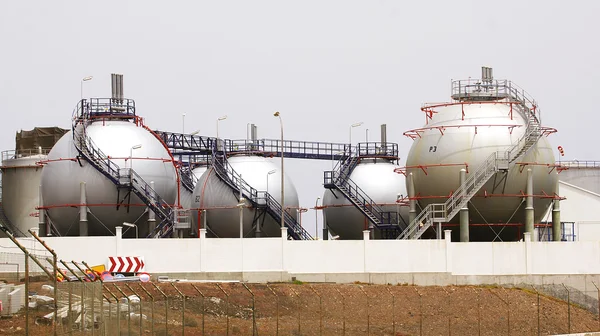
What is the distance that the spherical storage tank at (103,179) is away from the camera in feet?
202

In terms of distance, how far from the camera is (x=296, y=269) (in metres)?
57.0

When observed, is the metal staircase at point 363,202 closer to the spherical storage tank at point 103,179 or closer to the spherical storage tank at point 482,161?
the spherical storage tank at point 482,161

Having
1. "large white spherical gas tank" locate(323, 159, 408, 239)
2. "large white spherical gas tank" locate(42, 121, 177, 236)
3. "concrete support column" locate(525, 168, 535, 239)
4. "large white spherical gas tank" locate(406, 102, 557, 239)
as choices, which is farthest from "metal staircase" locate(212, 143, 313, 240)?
"concrete support column" locate(525, 168, 535, 239)

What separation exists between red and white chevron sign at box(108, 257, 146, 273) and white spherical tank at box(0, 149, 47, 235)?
1271 inches

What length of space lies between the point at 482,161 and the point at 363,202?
14.2m

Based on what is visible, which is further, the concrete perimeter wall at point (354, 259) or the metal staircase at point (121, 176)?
the metal staircase at point (121, 176)

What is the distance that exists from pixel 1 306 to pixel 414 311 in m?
26.3

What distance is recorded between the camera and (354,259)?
5728cm

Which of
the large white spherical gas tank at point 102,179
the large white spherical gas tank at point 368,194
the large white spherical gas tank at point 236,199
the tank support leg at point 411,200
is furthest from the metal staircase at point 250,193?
the tank support leg at point 411,200

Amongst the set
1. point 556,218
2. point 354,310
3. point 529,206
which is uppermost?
point 529,206

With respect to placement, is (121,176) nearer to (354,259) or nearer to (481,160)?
(354,259)

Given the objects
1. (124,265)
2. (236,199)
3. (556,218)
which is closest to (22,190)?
(236,199)

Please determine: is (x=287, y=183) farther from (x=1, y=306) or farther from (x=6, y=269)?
(x=1, y=306)

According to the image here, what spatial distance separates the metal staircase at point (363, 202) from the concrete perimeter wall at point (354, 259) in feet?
45.6
